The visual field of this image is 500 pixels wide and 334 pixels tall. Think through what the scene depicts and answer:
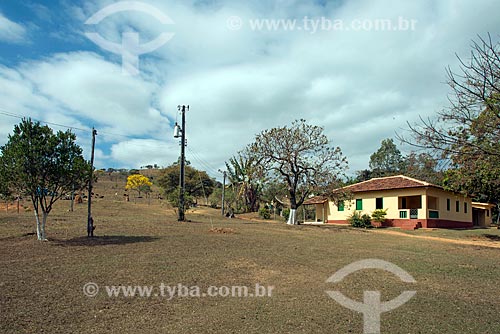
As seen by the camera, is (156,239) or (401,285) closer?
(401,285)

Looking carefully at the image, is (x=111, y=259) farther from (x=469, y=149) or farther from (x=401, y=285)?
(x=469, y=149)

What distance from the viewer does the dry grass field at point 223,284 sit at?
19.3 ft

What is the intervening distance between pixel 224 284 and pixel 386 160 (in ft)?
184

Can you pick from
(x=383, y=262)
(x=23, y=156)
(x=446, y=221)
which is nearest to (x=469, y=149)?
(x=383, y=262)

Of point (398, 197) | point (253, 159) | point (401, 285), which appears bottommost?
point (401, 285)

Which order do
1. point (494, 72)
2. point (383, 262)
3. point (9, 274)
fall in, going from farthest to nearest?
point (383, 262) < point (494, 72) < point (9, 274)

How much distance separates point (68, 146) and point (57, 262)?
5.53m

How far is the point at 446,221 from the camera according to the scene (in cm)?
3106

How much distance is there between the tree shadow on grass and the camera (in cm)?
1316

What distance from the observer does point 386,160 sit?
59.6 meters

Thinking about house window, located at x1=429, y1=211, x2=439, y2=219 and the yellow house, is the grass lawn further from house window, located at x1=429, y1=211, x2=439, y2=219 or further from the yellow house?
house window, located at x1=429, y1=211, x2=439, y2=219

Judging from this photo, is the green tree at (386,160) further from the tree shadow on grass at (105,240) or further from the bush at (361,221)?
the tree shadow on grass at (105,240)

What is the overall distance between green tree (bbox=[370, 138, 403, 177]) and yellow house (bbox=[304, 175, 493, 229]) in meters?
22.4

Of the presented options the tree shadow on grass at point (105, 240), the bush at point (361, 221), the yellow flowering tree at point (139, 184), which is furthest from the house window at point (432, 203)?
the yellow flowering tree at point (139, 184)
